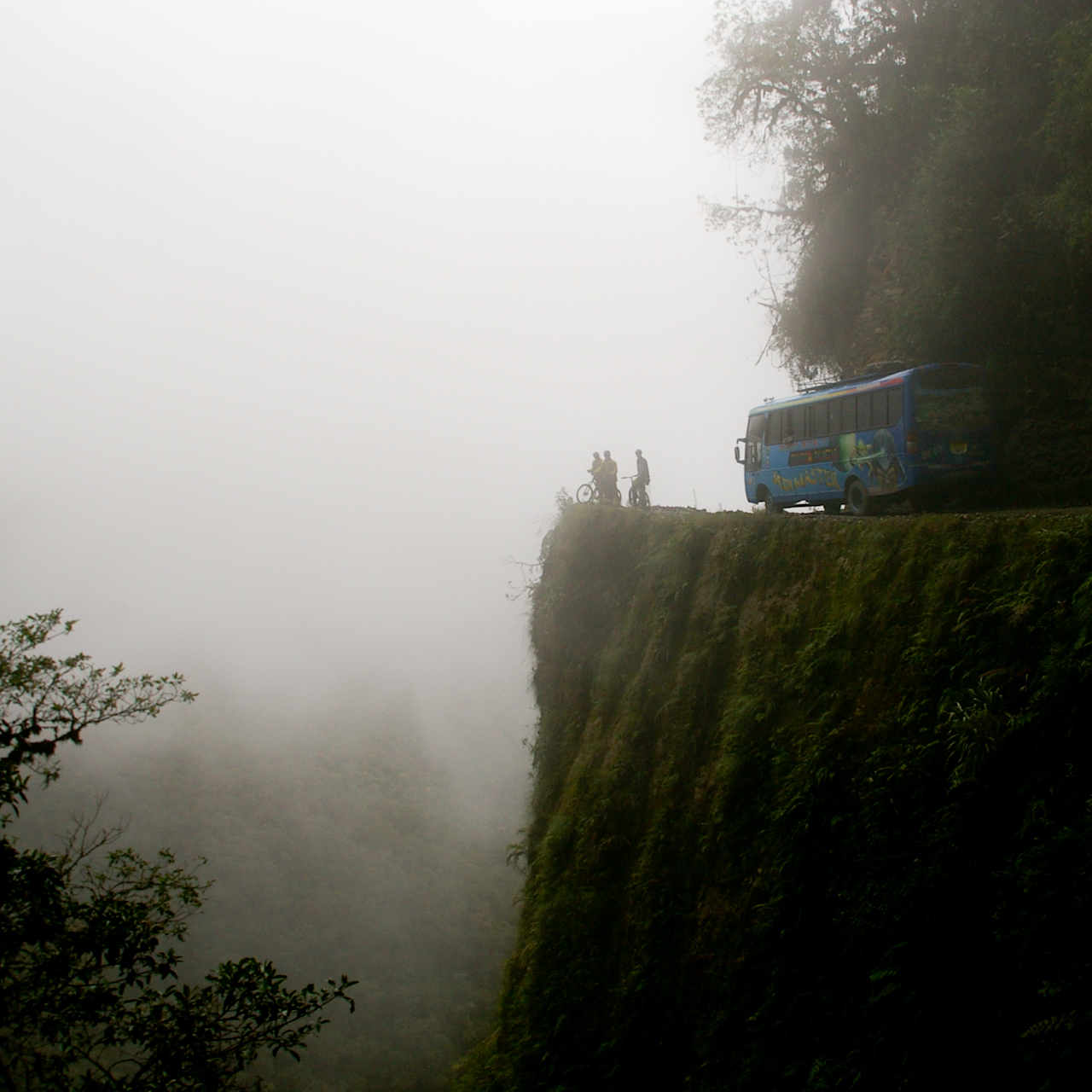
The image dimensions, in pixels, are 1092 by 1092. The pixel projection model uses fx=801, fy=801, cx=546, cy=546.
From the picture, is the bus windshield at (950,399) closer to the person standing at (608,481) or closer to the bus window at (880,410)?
the bus window at (880,410)

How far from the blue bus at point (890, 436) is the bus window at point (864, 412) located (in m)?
0.02

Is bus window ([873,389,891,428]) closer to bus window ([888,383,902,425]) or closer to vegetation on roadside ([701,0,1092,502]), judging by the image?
bus window ([888,383,902,425])

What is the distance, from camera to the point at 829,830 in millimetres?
8008

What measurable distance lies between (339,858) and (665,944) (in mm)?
56051

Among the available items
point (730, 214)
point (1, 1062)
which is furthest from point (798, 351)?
point (1, 1062)

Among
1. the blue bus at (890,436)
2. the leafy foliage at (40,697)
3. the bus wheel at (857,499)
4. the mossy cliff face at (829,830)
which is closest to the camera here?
the mossy cliff face at (829,830)

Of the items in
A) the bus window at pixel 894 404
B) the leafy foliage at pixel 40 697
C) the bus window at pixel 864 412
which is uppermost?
the bus window at pixel 864 412

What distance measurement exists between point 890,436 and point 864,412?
40.7 inches

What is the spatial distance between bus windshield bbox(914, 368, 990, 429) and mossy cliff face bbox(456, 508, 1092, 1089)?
5182mm

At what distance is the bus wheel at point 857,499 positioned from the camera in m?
16.5

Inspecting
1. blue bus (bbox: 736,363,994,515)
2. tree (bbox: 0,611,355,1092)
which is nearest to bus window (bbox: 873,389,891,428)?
blue bus (bbox: 736,363,994,515)

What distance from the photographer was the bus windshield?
50.4ft

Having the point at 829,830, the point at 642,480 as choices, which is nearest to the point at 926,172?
the point at 642,480

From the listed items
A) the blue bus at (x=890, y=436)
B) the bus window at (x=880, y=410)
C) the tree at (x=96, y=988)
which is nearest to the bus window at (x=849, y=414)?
the blue bus at (x=890, y=436)
